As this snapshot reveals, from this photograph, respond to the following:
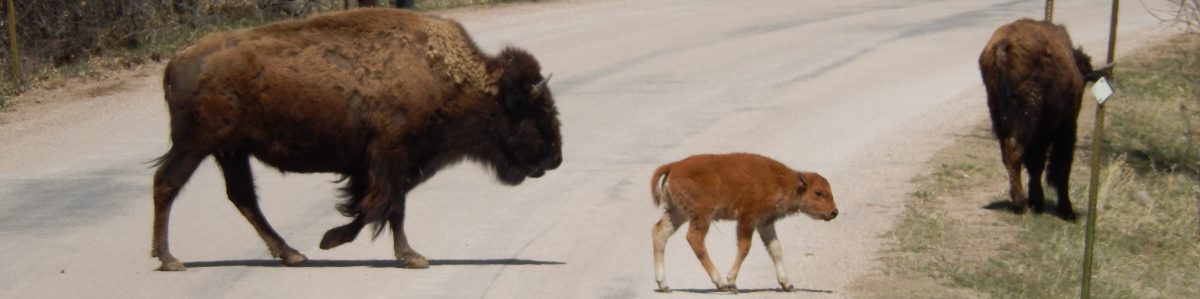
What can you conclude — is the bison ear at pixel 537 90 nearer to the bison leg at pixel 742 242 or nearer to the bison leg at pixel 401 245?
the bison leg at pixel 401 245

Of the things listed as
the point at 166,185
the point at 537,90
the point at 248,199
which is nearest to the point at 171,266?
the point at 166,185

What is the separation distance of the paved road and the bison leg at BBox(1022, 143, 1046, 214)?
1.00 metres

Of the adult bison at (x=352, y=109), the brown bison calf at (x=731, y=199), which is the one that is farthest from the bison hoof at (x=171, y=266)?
the brown bison calf at (x=731, y=199)

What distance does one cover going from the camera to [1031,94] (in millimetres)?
13352

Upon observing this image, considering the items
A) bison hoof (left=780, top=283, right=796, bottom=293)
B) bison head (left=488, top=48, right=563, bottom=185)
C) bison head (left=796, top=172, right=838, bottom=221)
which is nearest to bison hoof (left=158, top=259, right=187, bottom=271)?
bison head (left=488, top=48, right=563, bottom=185)

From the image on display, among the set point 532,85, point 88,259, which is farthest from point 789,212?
point 88,259

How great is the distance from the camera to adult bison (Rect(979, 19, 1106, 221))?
13.4 meters

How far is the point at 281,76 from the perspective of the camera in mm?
10312

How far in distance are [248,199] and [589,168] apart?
14.8 feet

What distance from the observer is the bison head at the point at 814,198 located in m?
9.99

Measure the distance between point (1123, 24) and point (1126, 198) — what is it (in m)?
10.4

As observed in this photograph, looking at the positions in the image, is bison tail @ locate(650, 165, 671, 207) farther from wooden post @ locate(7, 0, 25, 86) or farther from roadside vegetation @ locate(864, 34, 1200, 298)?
wooden post @ locate(7, 0, 25, 86)

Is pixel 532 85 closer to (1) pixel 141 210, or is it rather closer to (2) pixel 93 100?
(1) pixel 141 210

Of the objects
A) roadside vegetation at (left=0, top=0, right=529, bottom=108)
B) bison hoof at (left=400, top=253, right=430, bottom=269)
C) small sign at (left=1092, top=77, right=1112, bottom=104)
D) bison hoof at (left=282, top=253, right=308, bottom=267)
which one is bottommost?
roadside vegetation at (left=0, top=0, right=529, bottom=108)
